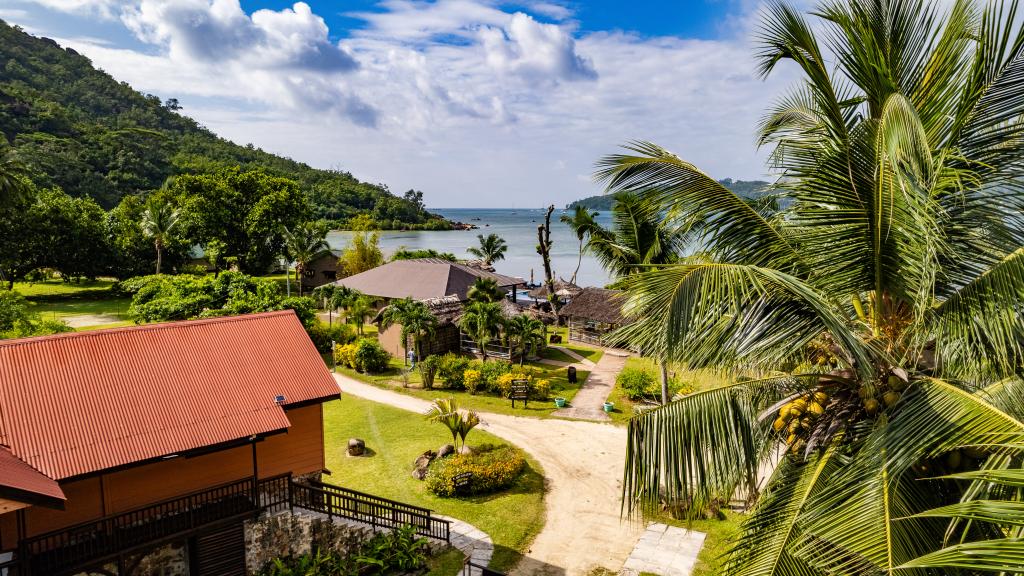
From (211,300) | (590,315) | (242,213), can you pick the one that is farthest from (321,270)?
(590,315)

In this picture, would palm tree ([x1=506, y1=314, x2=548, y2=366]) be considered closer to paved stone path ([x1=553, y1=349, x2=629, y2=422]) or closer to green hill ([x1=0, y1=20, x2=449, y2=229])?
paved stone path ([x1=553, y1=349, x2=629, y2=422])

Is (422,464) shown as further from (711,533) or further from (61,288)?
(61,288)

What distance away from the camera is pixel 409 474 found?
1877cm

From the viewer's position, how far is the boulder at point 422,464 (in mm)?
18531

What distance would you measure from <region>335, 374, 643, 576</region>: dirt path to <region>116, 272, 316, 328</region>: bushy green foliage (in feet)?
21.5

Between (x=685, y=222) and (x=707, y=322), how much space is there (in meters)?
1.37

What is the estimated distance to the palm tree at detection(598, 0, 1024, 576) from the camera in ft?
15.1

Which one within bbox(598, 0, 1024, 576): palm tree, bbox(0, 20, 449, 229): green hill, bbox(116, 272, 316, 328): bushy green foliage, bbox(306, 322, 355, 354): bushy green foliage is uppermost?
bbox(0, 20, 449, 229): green hill

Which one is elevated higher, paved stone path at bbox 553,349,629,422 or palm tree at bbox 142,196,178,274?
palm tree at bbox 142,196,178,274

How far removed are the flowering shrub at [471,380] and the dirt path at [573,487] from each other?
266 centimetres

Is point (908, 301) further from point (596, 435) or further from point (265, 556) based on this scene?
point (596, 435)

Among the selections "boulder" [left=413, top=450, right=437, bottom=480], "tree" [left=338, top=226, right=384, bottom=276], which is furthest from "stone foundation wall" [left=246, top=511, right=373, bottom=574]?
"tree" [left=338, top=226, right=384, bottom=276]

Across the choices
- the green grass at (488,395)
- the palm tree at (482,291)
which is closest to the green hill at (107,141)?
the palm tree at (482,291)

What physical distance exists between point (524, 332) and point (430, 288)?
9.93 meters
